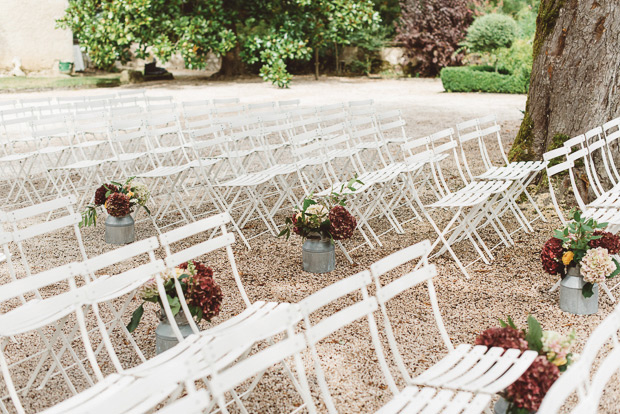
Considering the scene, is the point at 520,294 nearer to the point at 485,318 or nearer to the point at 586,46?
the point at 485,318

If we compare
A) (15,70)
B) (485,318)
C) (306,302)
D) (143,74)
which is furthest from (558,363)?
(15,70)

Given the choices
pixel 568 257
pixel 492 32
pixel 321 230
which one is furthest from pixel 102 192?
pixel 492 32

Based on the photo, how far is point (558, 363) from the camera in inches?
128

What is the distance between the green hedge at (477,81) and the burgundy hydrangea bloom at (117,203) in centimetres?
1355

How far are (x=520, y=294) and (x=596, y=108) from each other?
2.80m

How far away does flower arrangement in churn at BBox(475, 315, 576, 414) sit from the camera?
308 cm

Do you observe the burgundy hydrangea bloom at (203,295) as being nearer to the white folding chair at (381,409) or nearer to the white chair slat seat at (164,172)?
the white folding chair at (381,409)

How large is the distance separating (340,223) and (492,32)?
16.6 metres

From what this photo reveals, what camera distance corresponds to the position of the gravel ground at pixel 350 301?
4094 millimetres

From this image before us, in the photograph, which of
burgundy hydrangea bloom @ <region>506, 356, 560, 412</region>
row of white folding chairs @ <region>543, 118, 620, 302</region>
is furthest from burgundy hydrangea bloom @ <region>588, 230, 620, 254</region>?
burgundy hydrangea bloom @ <region>506, 356, 560, 412</region>

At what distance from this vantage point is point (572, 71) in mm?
7434

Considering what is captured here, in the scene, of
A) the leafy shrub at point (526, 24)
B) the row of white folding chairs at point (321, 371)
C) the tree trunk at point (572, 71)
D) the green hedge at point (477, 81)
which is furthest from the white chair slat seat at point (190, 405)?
the leafy shrub at point (526, 24)

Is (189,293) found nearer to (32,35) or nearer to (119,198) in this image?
(119,198)

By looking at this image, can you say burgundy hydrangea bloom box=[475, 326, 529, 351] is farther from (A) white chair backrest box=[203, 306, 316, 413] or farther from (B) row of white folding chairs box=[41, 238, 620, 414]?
(A) white chair backrest box=[203, 306, 316, 413]
